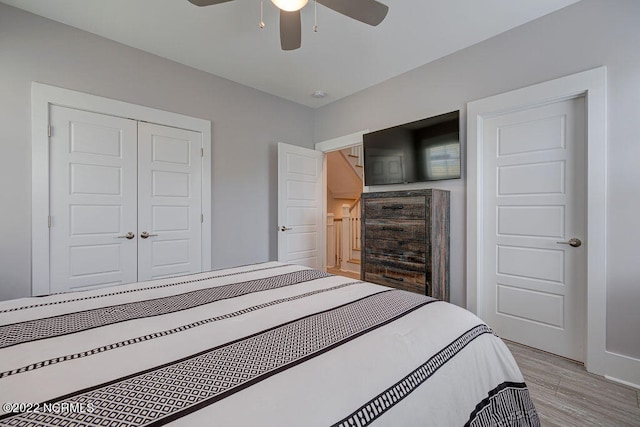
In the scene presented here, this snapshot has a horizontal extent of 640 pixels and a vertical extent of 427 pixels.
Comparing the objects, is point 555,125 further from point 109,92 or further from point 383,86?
point 109,92


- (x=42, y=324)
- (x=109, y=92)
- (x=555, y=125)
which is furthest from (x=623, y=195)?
(x=109, y=92)

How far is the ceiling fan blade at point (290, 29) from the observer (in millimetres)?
1910

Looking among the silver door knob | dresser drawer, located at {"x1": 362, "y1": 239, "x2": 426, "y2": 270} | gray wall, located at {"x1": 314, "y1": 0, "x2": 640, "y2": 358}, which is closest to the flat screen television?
gray wall, located at {"x1": 314, "y1": 0, "x2": 640, "y2": 358}

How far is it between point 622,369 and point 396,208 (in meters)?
1.91

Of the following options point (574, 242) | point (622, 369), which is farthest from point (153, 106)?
point (622, 369)

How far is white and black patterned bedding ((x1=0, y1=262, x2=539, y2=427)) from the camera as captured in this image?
1.77ft

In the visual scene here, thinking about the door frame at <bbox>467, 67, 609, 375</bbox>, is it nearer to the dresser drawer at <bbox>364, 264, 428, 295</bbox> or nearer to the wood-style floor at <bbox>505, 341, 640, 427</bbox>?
the wood-style floor at <bbox>505, 341, 640, 427</bbox>

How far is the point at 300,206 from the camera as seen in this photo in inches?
152

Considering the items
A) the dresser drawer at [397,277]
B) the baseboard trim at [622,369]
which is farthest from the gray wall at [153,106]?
the baseboard trim at [622,369]

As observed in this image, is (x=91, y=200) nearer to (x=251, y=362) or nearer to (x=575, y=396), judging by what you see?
(x=251, y=362)

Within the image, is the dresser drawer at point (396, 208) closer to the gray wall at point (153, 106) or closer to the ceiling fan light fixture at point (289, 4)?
the gray wall at point (153, 106)

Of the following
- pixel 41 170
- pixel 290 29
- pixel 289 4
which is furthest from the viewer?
pixel 41 170

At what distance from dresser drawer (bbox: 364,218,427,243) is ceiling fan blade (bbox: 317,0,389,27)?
166cm

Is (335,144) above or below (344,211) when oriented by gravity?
above
